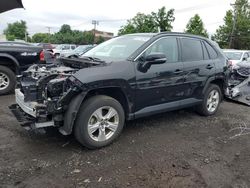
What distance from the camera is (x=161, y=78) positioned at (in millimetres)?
4832

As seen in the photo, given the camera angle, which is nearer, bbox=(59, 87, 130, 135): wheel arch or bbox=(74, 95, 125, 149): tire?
bbox=(59, 87, 130, 135): wheel arch

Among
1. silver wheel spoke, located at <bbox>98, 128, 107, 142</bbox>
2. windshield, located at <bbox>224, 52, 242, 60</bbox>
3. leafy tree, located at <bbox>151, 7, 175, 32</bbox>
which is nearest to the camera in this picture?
silver wheel spoke, located at <bbox>98, 128, 107, 142</bbox>

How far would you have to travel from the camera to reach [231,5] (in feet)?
125

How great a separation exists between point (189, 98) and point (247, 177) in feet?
7.24

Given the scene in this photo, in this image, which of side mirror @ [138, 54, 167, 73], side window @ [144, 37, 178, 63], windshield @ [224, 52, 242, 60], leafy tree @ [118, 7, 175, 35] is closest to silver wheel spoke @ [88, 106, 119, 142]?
side mirror @ [138, 54, 167, 73]

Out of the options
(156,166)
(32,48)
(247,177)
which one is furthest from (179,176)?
(32,48)

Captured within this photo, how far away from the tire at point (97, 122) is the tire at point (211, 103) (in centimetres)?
236

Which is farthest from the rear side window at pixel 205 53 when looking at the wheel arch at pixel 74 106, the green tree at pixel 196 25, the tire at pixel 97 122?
the green tree at pixel 196 25

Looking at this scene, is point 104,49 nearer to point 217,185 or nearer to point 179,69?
point 179,69

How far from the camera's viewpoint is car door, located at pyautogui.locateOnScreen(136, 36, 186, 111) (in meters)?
4.61

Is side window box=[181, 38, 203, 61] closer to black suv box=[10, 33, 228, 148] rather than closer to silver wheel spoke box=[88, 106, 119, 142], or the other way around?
black suv box=[10, 33, 228, 148]

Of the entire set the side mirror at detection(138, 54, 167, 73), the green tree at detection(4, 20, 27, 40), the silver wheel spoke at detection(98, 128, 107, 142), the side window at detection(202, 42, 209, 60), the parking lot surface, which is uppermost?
the green tree at detection(4, 20, 27, 40)

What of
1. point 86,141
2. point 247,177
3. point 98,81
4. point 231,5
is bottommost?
point 247,177

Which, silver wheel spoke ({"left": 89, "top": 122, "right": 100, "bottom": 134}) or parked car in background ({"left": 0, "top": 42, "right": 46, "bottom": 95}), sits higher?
parked car in background ({"left": 0, "top": 42, "right": 46, "bottom": 95})
